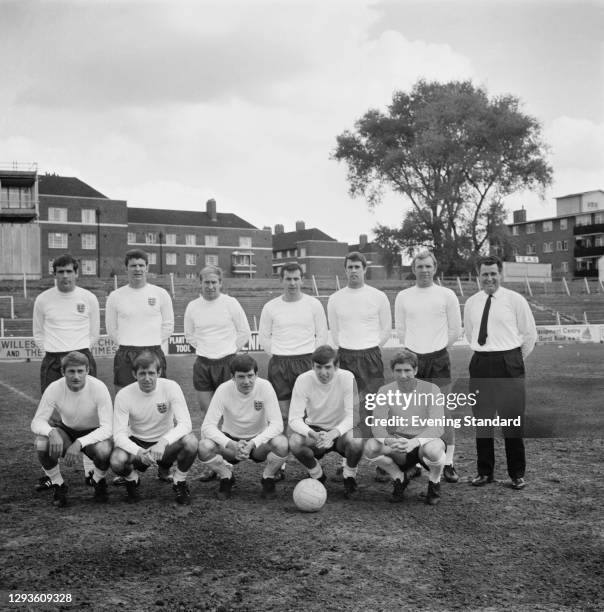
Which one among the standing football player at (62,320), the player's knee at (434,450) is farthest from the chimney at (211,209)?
the player's knee at (434,450)

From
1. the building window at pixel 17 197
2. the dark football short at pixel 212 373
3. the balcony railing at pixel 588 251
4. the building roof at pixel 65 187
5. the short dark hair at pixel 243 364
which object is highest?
the building roof at pixel 65 187

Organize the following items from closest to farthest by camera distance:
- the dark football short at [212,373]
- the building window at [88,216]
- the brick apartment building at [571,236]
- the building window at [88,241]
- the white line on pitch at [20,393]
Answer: the dark football short at [212,373]
the white line on pitch at [20,393]
the building window at [88,241]
the building window at [88,216]
the brick apartment building at [571,236]

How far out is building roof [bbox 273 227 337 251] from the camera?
283ft

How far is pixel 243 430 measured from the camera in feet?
20.7

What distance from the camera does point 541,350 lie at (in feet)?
82.4

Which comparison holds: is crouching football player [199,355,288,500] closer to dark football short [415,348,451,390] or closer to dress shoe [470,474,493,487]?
dark football short [415,348,451,390]

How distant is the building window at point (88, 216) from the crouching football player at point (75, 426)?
199ft

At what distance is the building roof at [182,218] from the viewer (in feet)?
239

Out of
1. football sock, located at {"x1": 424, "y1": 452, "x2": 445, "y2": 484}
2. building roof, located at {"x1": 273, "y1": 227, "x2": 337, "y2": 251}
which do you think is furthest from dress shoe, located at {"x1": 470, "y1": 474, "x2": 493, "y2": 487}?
building roof, located at {"x1": 273, "y1": 227, "x2": 337, "y2": 251}

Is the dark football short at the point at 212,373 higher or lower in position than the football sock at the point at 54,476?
higher

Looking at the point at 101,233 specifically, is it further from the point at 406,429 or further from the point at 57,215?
the point at 406,429

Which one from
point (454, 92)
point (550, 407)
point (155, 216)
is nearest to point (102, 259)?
point (155, 216)

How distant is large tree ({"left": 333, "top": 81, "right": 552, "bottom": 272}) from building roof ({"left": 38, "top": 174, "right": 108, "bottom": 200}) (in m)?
31.4

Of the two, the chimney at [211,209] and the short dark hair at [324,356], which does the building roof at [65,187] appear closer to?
the chimney at [211,209]
